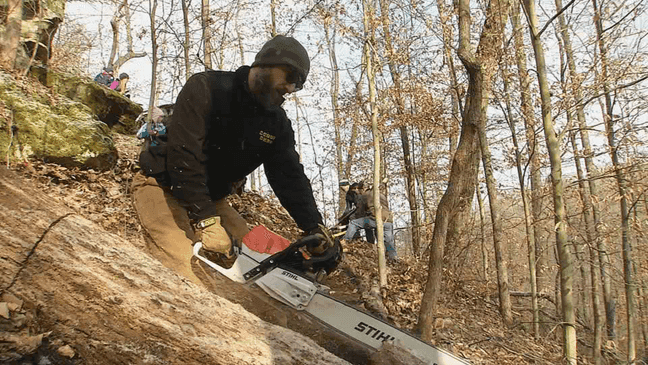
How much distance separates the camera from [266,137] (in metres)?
3.16

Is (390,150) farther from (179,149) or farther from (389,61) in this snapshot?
(179,149)

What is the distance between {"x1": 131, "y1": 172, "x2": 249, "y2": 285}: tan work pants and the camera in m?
2.98

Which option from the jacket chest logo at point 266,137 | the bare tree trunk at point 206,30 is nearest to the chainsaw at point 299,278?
the jacket chest logo at point 266,137

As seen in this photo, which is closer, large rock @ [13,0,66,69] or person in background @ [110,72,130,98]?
large rock @ [13,0,66,69]

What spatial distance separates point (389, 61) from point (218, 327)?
23.2 feet

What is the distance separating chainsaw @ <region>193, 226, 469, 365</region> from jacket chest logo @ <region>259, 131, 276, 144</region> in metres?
0.71

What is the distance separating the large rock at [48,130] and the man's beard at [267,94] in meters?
4.09

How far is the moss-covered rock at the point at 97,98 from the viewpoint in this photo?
8.13 metres

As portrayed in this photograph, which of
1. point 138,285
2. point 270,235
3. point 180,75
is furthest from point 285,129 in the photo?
point 180,75

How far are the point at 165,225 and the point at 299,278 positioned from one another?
3.79 ft

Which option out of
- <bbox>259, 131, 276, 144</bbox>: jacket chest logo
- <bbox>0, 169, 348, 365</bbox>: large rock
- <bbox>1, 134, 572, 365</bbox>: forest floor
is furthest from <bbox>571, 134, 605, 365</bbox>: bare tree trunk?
<bbox>0, 169, 348, 365</bbox>: large rock

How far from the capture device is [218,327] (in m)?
1.94

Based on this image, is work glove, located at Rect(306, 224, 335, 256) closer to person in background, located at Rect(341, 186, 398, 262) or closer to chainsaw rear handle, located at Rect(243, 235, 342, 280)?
chainsaw rear handle, located at Rect(243, 235, 342, 280)

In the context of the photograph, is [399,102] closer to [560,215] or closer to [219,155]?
[560,215]
